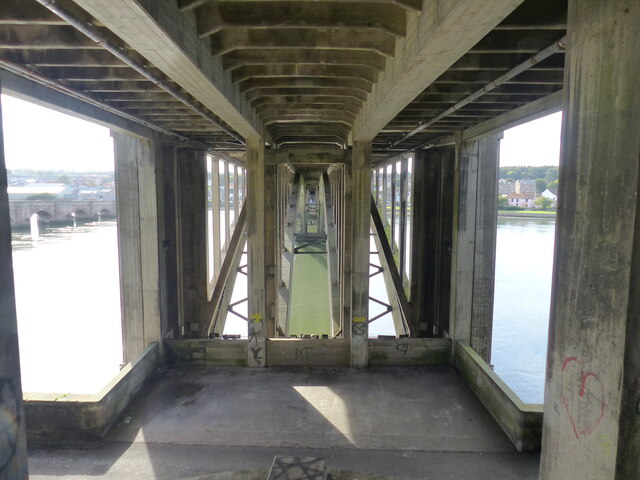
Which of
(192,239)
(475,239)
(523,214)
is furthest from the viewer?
(523,214)

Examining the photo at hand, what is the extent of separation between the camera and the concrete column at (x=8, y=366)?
386 centimetres

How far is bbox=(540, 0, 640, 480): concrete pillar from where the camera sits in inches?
119

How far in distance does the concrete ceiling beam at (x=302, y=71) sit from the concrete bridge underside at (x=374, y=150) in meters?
0.04

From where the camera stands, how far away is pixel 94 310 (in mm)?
37688

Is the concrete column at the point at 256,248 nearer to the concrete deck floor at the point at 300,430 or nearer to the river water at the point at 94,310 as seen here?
the concrete deck floor at the point at 300,430

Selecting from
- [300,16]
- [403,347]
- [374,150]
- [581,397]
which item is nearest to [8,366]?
[300,16]

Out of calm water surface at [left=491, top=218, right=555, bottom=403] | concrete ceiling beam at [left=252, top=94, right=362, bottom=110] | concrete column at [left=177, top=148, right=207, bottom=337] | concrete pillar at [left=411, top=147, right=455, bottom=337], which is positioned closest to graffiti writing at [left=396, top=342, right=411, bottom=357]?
concrete pillar at [left=411, top=147, right=455, bottom=337]

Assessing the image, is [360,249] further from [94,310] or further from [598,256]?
[94,310]

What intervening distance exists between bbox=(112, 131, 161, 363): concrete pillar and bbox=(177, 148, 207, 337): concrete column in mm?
2283

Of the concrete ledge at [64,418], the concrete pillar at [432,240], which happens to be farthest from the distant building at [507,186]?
the concrete ledge at [64,418]

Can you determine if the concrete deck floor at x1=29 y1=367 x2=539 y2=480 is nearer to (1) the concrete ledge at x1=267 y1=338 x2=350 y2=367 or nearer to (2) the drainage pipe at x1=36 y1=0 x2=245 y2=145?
(1) the concrete ledge at x1=267 y1=338 x2=350 y2=367

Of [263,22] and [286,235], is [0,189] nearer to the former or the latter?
[263,22]

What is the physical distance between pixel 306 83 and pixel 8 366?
20.5ft

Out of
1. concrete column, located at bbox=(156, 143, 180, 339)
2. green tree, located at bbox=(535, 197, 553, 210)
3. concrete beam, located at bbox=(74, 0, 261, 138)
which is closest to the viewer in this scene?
concrete beam, located at bbox=(74, 0, 261, 138)
